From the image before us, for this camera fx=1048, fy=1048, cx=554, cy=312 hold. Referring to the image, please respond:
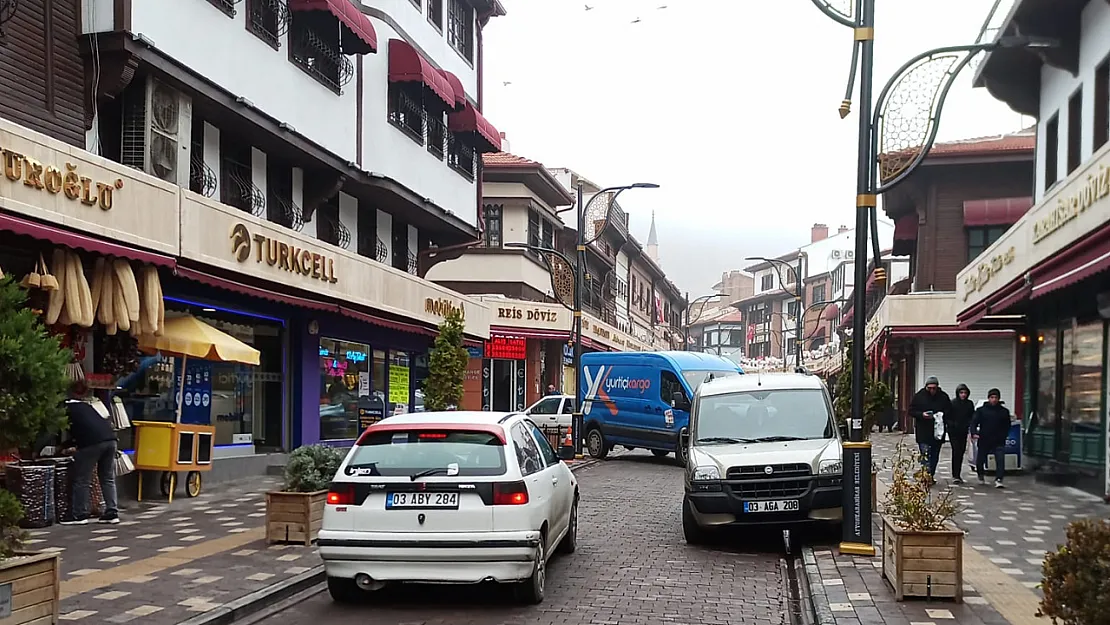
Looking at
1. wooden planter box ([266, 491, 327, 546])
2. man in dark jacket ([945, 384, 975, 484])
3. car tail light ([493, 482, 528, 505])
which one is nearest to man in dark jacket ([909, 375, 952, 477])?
man in dark jacket ([945, 384, 975, 484])

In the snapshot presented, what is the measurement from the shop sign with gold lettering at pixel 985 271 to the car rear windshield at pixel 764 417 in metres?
7.34

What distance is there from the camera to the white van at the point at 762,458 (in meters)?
11.2

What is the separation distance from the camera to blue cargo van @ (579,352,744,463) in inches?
927

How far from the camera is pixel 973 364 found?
35938mm

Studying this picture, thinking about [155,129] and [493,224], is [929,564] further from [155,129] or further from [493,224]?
[493,224]

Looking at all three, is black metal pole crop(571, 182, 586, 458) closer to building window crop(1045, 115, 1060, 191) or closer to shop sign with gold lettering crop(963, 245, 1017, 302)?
shop sign with gold lettering crop(963, 245, 1017, 302)

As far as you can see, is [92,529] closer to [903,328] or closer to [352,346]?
[352,346]

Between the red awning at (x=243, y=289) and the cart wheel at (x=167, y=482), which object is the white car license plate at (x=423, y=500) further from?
the cart wheel at (x=167, y=482)

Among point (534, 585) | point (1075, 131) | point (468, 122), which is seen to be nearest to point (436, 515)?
point (534, 585)

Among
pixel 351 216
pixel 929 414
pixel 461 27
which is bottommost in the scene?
pixel 929 414

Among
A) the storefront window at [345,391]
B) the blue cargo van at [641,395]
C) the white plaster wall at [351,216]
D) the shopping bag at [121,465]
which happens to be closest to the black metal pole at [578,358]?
the blue cargo van at [641,395]

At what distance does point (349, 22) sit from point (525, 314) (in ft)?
73.8

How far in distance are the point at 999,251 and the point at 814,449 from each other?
9.58 meters

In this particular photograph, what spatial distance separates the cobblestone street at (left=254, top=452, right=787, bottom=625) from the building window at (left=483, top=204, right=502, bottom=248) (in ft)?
86.9
